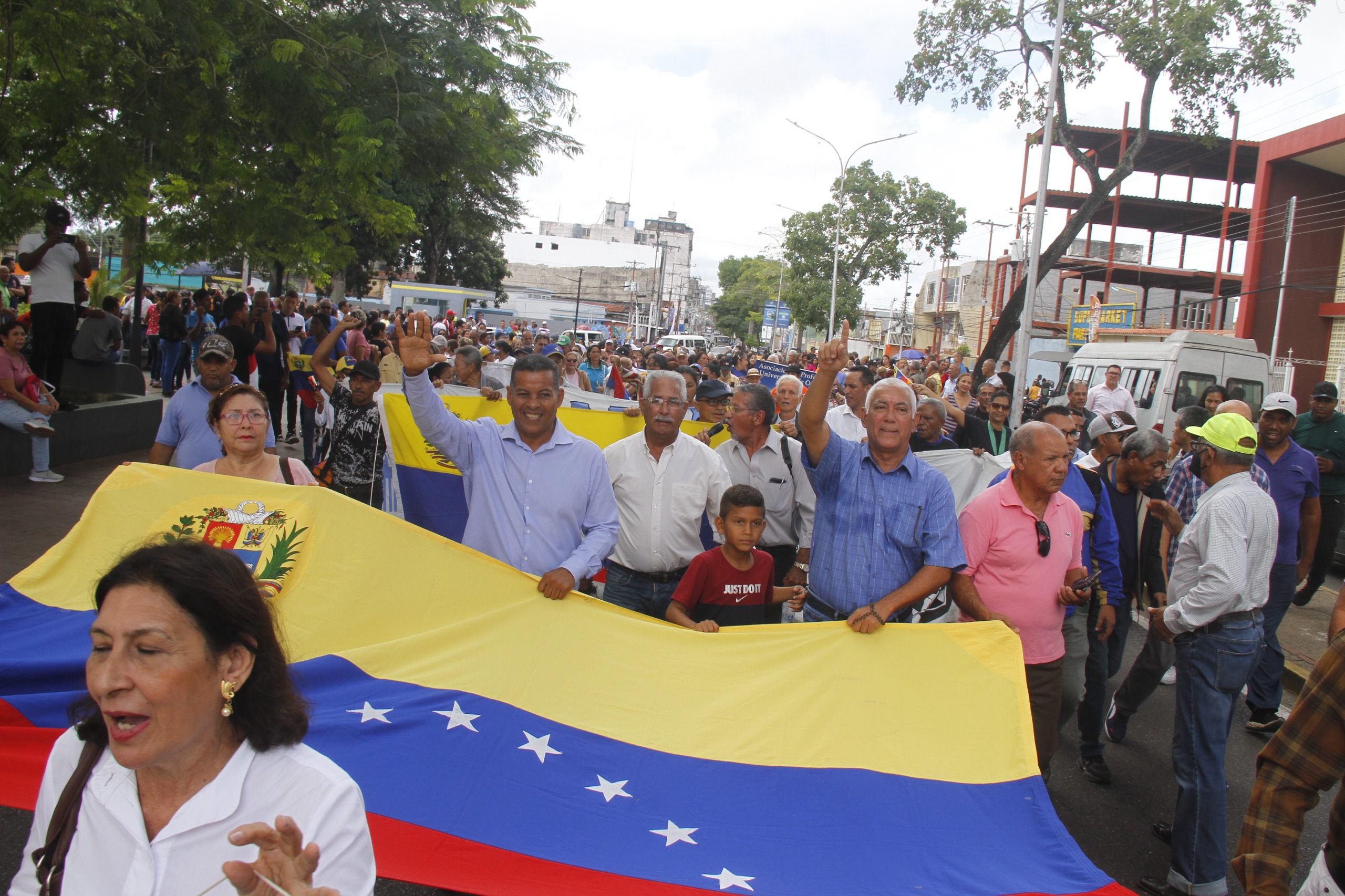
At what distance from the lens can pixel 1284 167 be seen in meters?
27.5

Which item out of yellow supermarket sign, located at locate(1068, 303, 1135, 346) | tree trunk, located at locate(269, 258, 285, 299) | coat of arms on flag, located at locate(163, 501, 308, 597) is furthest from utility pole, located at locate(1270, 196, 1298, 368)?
coat of arms on flag, located at locate(163, 501, 308, 597)

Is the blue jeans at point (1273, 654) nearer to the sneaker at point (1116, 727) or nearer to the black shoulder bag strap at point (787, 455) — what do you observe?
the sneaker at point (1116, 727)

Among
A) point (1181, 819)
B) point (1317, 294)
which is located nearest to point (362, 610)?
point (1181, 819)

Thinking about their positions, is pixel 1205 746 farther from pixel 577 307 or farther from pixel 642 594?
pixel 577 307

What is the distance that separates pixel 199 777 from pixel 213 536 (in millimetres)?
2778

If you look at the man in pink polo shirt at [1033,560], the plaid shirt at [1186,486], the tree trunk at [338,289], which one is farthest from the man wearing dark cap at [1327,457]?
the tree trunk at [338,289]

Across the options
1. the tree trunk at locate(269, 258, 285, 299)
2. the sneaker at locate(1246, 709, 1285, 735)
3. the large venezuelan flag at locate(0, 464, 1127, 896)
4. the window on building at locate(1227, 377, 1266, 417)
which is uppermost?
the tree trunk at locate(269, 258, 285, 299)

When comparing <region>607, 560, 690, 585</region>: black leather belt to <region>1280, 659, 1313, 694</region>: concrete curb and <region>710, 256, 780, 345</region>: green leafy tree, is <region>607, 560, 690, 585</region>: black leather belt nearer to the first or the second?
<region>1280, 659, 1313, 694</region>: concrete curb

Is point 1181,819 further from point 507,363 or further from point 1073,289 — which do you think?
point 1073,289

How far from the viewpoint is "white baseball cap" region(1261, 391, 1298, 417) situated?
686 centimetres

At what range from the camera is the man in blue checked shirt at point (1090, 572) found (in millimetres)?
4922

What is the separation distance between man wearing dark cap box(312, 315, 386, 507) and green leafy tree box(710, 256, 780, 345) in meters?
91.1

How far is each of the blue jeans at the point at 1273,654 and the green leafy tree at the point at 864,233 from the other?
4179 centimetres

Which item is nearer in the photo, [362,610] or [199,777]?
[199,777]
